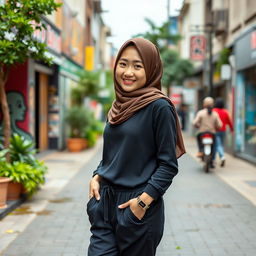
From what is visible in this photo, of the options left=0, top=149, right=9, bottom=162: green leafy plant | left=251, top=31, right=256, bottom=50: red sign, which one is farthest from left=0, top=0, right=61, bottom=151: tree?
left=251, top=31, right=256, bottom=50: red sign

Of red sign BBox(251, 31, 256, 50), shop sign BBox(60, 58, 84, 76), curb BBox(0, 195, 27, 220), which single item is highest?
red sign BBox(251, 31, 256, 50)

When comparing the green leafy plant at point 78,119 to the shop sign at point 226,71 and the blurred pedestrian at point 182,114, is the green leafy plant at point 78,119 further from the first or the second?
the blurred pedestrian at point 182,114

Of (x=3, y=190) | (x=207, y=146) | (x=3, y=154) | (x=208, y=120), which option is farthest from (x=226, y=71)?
(x=3, y=190)

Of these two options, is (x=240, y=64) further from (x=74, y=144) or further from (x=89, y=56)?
(x=89, y=56)

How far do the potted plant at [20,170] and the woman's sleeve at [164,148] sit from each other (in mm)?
4521

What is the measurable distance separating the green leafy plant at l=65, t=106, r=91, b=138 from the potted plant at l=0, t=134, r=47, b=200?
352 inches

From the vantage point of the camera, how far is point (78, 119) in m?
16.5

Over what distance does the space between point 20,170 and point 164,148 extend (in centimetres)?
483

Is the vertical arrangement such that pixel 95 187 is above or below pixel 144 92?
below

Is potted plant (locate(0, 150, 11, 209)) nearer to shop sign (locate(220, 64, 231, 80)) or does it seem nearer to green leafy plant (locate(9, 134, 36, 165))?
green leafy plant (locate(9, 134, 36, 165))

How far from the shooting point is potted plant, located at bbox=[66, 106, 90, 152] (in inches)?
650

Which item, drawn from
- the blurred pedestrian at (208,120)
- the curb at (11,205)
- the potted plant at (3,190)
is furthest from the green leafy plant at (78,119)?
the potted plant at (3,190)

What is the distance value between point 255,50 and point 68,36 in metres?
7.98

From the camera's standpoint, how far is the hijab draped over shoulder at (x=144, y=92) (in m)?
2.55
